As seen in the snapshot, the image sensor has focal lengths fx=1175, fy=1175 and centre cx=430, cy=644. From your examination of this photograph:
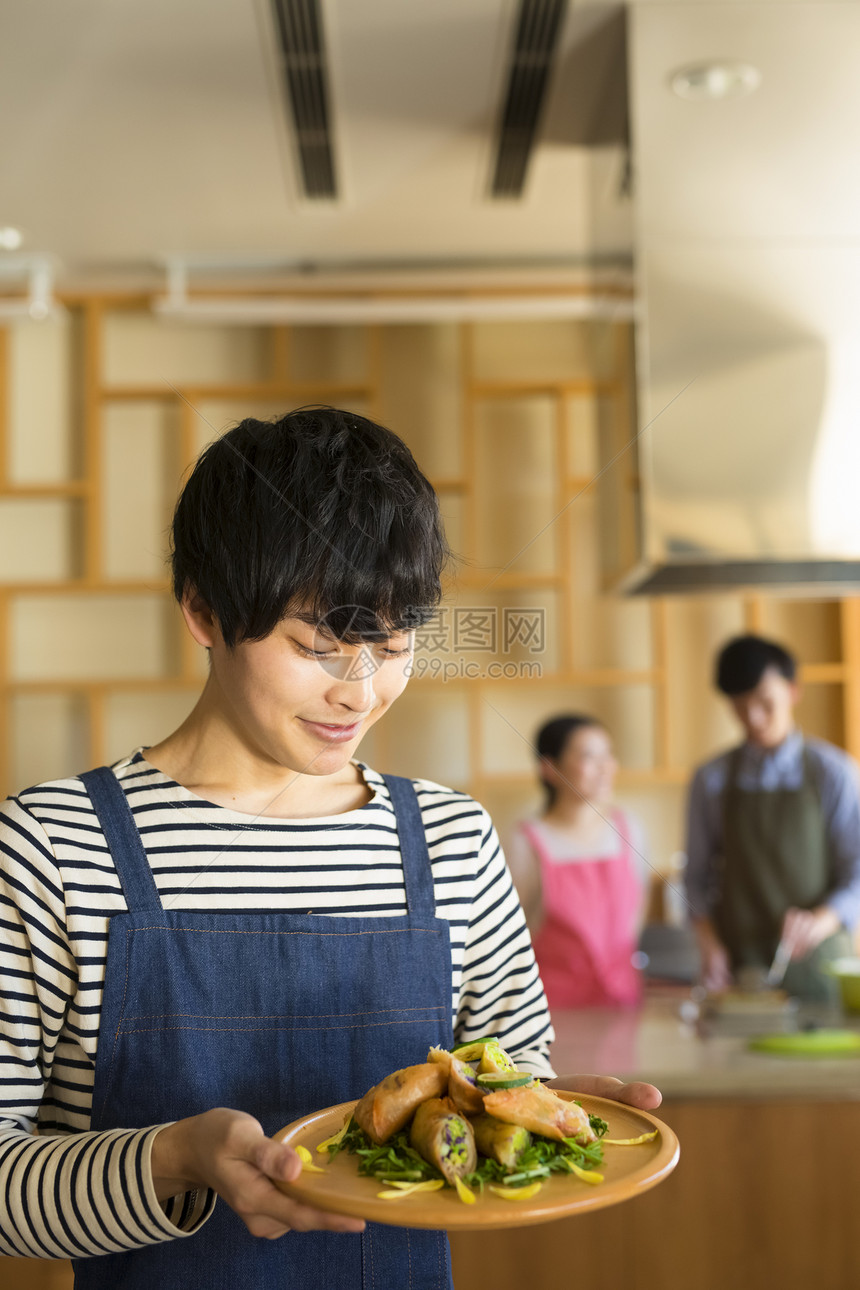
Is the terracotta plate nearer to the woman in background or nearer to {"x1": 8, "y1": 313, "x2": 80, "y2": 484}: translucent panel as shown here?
the woman in background

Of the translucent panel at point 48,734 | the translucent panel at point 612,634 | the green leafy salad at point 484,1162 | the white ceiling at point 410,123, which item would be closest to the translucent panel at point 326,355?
the white ceiling at point 410,123

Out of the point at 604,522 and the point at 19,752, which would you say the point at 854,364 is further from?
the point at 19,752

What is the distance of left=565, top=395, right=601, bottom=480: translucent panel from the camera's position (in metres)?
3.21

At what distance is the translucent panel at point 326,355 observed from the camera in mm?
3219

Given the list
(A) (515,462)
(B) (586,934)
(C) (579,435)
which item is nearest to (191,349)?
(A) (515,462)

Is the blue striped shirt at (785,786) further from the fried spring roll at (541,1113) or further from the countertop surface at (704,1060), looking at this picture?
the fried spring roll at (541,1113)

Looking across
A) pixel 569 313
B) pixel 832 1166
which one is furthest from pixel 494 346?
pixel 832 1166

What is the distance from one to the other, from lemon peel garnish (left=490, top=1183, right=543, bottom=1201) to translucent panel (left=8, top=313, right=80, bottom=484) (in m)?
2.85

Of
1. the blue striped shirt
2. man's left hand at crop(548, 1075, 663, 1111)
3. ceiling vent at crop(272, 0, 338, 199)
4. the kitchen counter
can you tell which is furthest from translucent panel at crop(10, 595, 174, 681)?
man's left hand at crop(548, 1075, 663, 1111)

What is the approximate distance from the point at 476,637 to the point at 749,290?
1.35m

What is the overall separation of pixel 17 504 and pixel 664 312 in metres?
2.02

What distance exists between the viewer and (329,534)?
2.50 feet

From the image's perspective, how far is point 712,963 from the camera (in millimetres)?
2320

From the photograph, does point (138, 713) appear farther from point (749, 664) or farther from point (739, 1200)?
point (739, 1200)
